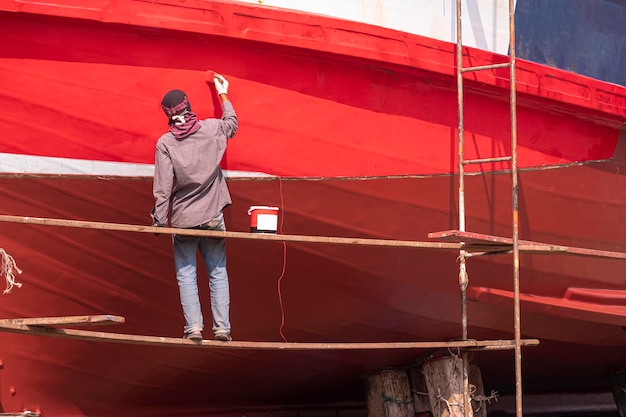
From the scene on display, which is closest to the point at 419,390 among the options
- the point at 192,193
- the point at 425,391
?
the point at 425,391

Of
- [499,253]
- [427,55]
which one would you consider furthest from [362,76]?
[499,253]

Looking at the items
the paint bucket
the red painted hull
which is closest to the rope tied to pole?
the red painted hull

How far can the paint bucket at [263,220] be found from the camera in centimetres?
520

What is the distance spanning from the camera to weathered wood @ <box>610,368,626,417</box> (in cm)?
729

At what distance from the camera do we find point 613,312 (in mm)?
6375

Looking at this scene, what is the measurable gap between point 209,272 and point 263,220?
1.29 ft

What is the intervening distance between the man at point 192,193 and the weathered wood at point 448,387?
1655 mm

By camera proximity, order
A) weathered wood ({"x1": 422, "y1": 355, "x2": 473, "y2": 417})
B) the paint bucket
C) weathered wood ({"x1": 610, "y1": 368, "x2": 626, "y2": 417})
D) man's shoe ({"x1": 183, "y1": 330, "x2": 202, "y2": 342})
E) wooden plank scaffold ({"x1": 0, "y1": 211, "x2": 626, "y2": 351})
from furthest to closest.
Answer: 1. weathered wood ({"x1": 610, "y1": 368, "x2": 626, "y2": 417})
2. weathered wood ({"x1": 422, "y1": 355, "x2": 473, "y2": 417})
3. the paint bucket
4. man's shoe ({"x1": 183, "y1": 330, "x2": 202, "y2": 342})
5. wooden plank scaffold ({"x1": 0, "y1": 211, "x2": 626, "y2": 351})

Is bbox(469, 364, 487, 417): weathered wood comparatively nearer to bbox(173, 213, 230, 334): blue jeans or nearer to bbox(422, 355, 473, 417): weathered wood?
bbox(422, 355, 473, 417): weathered wood

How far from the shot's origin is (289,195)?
17.9 ft

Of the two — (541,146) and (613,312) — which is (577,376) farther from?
(541,146)

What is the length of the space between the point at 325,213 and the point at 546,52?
1.71 metres

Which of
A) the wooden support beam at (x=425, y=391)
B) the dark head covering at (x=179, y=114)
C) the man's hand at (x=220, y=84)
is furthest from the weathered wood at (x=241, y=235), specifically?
the wooden support beam at (x=425, y=391)

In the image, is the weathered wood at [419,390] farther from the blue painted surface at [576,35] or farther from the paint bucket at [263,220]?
the blue painted surface at [576,35]
